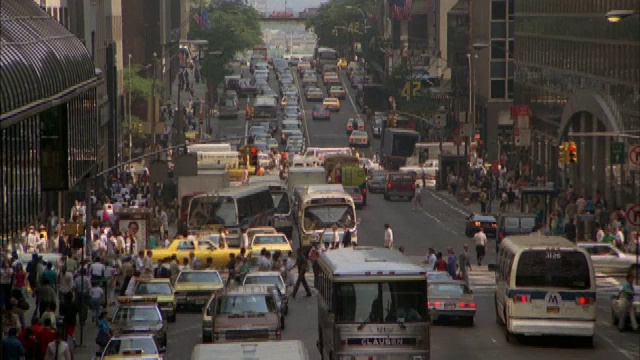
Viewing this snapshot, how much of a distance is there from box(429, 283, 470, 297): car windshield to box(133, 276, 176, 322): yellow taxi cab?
6618 mm

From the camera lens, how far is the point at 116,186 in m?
78.7

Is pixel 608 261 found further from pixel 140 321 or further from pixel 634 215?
pixel 140 321

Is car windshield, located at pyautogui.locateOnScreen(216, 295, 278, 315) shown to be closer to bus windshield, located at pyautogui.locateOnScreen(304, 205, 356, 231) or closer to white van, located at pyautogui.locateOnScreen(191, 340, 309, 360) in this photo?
white van, located at pyautogui.locateOnScreen(191, 340, 309, 360)

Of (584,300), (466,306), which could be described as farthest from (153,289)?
(584,300)

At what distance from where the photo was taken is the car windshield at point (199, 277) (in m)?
46.1

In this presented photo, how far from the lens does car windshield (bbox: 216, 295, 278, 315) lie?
119 feet

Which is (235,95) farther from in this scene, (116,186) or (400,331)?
(400,331)

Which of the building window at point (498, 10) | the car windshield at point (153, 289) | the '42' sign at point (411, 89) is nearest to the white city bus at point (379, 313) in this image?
the car windshield at point (153, 289)

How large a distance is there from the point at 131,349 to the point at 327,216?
30657 millimetres

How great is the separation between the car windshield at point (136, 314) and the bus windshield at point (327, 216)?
80.6 feet

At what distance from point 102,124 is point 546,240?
56.1 meters

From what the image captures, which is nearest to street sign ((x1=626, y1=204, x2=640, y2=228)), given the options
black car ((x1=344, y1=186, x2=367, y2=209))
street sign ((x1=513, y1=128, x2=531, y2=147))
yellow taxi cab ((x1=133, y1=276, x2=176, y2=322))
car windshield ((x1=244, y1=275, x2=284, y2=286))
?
car windshield ((x1=244, y1=275, x2=284, y2=286))

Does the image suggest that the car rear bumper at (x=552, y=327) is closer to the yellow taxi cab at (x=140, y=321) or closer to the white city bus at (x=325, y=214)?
the yellow taxi cab at (x=140, y=321)

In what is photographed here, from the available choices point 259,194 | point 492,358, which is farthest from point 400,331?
point 259,194
